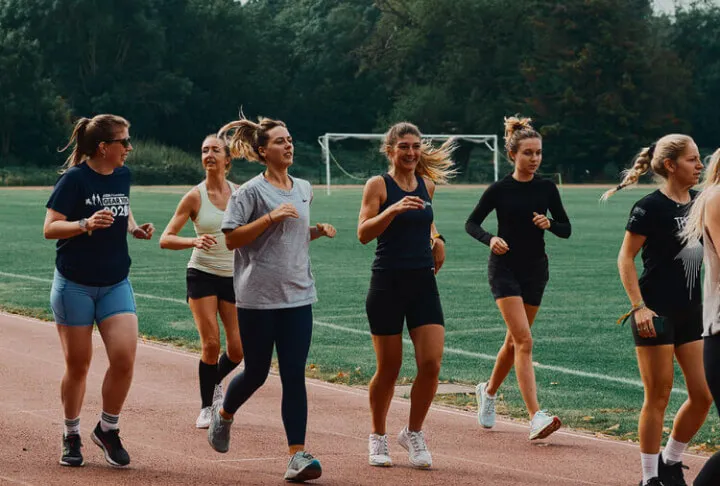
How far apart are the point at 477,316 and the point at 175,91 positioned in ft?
267

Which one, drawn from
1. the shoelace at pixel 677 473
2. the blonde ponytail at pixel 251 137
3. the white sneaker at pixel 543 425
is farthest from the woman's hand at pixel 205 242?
the shoelace at pixel 677 473

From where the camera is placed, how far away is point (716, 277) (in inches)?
208

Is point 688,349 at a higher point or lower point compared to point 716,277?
lower

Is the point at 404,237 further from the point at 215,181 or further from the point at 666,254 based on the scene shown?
the point at 215,181

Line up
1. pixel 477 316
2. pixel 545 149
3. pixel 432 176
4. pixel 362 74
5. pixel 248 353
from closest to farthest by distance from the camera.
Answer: pixel 248 353
pixel 432 176
pixel 477 316
pixel 545 149
pixel 362 74

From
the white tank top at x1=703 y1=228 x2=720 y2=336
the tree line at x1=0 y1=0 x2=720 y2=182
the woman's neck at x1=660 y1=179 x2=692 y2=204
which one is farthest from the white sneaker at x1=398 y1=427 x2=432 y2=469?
the tree line at x1=0 y1=0 x2=720 y2=182

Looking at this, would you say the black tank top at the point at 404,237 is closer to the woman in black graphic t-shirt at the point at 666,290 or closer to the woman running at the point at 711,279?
the woman in black graphic t-shirt at the point at 666,290

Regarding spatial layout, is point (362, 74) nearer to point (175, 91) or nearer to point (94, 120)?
point (175, 91)

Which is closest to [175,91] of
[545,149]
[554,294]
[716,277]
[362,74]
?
[362,74]

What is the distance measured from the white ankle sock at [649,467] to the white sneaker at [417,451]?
1.24 m

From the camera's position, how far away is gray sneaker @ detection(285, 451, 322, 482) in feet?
Answer: 22.1

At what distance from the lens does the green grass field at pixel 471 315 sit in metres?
10.2

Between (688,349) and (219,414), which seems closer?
(688,349)

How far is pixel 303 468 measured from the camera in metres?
6.71
